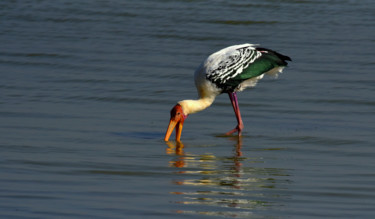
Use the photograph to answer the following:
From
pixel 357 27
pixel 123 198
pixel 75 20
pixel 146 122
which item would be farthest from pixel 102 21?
pixel 123 198

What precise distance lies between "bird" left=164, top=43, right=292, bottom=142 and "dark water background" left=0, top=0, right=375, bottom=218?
258mm

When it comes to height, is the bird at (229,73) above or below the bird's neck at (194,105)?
above

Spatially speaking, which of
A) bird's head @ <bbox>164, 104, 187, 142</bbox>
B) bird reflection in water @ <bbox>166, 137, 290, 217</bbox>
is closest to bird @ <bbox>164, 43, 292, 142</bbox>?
bird's head @ <bbox>164, 104, 187, 142</bbox>

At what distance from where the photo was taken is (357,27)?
52.0 ft

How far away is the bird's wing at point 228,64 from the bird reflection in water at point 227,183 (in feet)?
4.33

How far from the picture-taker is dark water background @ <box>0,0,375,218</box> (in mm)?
6180

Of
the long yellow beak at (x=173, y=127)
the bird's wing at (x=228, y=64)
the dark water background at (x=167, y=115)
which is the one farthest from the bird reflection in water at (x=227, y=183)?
the bird's wing at (x=228, y=64)

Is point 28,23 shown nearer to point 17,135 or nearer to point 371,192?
point 17,135

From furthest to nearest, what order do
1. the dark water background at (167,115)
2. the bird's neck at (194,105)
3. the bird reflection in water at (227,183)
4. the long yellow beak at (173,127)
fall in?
the bird's neck at (194,105) → the long yellow beak at (173,127) → the dark water background at (167,115) → the bird reflection in water at (227,183)

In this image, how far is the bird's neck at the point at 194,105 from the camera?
937 cm

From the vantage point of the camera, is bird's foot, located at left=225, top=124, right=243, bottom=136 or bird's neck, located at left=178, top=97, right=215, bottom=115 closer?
bird's foot, located at left=225, top=124, right=243, bottom=136

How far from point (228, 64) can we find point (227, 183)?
9.32ft

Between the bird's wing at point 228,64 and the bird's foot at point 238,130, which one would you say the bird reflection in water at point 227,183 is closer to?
the bird's foot at point 238,130

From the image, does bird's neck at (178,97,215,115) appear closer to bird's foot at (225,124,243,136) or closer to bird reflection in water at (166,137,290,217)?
bird's foot at (225,124,243,136)
